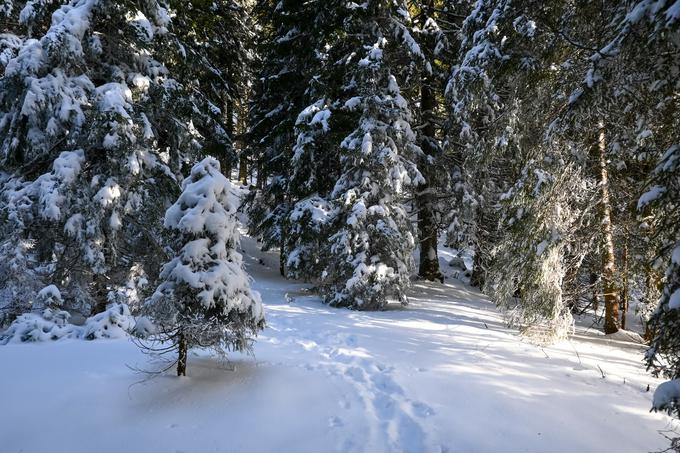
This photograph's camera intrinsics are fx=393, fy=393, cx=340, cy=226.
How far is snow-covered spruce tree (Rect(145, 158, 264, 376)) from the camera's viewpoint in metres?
4.54

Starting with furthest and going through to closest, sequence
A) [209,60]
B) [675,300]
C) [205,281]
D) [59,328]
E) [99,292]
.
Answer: [209,60], [99,292], [59,328], [205,281], [675,300]

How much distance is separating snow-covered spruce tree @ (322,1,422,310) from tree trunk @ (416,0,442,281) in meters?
2.51

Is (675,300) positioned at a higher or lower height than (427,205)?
lower

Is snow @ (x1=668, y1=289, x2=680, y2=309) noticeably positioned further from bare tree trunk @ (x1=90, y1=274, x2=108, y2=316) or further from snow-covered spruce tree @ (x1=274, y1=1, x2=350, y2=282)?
bare tree trunk @ (x1=90, y1=274, x2=108, y2=316)

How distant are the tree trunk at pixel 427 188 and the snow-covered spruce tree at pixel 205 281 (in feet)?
27.8

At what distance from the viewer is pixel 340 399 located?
473 cm

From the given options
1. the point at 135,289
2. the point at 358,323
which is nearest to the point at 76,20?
the point at 135,289

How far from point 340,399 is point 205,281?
214cm

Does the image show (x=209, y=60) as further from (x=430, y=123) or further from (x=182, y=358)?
(x=182, y=358)

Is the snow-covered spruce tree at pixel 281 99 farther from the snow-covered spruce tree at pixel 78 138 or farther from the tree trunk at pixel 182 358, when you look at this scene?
the tree trunk at pixel 182 358

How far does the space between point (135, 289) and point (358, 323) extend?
4.87 m

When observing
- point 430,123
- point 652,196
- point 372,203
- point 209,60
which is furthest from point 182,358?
point 209,60

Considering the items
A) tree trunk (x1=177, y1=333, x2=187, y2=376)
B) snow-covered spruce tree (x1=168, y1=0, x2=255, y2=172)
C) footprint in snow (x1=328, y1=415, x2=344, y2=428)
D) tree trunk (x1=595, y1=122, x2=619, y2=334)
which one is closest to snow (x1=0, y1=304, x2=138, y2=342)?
tree trunk (x1=177, y1=333, x2=187, y2=376)

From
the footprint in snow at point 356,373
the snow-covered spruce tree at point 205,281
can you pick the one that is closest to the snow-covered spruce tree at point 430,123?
the footprint in snow at point 356,373
